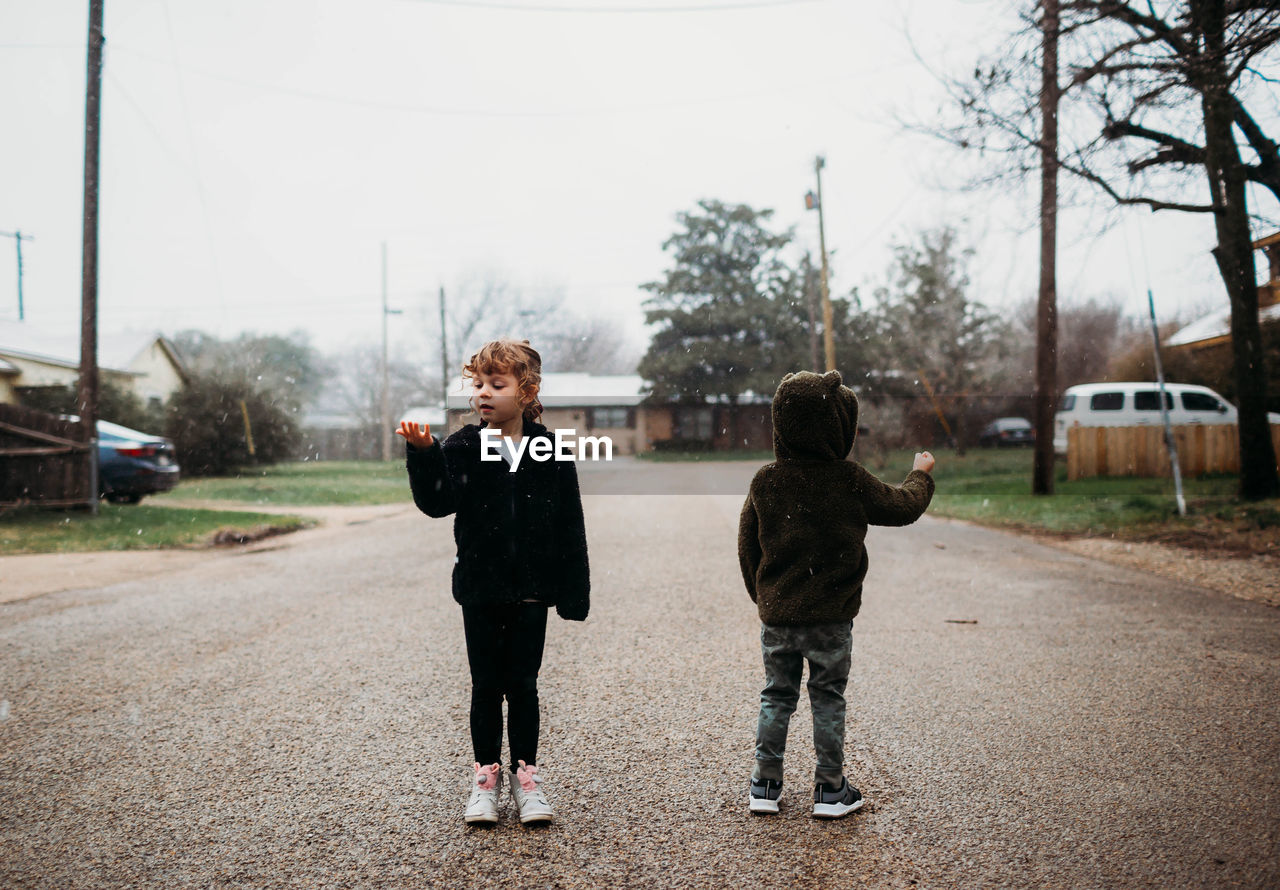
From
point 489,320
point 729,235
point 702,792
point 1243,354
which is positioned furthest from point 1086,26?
point 489,320

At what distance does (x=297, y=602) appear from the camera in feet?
22.6

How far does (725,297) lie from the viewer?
20672 millimetres

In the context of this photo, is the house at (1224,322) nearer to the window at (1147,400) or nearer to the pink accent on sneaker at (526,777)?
the window at (1147,400)

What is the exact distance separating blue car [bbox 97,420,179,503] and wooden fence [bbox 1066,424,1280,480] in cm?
1560

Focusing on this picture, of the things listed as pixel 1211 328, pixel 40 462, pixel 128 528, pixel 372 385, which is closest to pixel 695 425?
pixel 128 528

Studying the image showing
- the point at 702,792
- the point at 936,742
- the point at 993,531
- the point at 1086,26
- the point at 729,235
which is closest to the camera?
the point at 702,792

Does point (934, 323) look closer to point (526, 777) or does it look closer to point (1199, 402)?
point (1199, 402)

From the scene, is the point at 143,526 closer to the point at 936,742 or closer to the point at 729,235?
the point at 936,742

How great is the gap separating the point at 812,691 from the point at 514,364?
139 cm

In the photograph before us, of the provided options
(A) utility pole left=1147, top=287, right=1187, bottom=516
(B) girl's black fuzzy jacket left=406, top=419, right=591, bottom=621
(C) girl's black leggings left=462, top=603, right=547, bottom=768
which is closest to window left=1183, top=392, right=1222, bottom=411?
(A) utility pole left=1147, top=287, right=1187, bottom=516

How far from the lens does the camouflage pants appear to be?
9.11ft

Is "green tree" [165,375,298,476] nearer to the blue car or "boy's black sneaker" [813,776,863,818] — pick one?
the blue car

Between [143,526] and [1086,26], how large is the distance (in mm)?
12785

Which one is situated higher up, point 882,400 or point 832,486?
point 882,400
